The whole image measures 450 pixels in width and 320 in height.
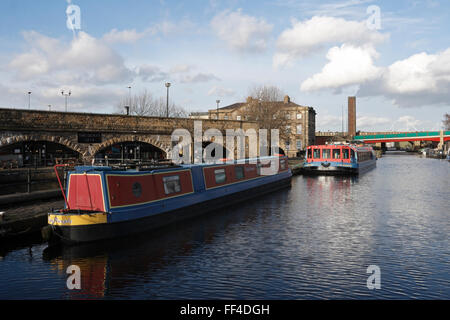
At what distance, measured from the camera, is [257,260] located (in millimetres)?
10562

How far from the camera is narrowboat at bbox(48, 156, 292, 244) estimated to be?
37.9 feet

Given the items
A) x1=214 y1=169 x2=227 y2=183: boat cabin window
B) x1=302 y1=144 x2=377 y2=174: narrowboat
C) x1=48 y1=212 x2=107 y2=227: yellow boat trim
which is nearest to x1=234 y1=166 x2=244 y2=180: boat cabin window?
x1=214 y1=169 x2=227 y2=183: boat cabin window

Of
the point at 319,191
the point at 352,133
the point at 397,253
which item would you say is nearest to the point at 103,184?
the point at 397,253

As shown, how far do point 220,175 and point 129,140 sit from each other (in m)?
14.9

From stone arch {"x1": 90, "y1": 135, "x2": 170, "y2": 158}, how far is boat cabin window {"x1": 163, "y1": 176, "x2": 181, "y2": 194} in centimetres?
1595

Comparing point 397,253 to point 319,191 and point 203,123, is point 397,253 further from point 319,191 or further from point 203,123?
point 203,123

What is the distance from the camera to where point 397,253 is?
11188mm

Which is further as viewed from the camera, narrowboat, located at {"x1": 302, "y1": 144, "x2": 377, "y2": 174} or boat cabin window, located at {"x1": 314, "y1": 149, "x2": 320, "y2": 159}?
boat cabin window, located at {"x1": 314, "y1": 149, "x2": 320, "y2": 159}

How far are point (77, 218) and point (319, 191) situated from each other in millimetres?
16924

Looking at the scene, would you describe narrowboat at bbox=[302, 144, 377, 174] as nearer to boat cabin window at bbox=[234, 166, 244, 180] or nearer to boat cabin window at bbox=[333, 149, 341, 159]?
boat cabin window at bbox=[333, 149, 341, 159]

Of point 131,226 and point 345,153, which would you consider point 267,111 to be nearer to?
point 345,153

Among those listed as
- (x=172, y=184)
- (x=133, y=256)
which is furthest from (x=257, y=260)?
(x=172, y=184)

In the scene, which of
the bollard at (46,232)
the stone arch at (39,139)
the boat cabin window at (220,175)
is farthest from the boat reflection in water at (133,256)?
the stone arch at (39,139)
